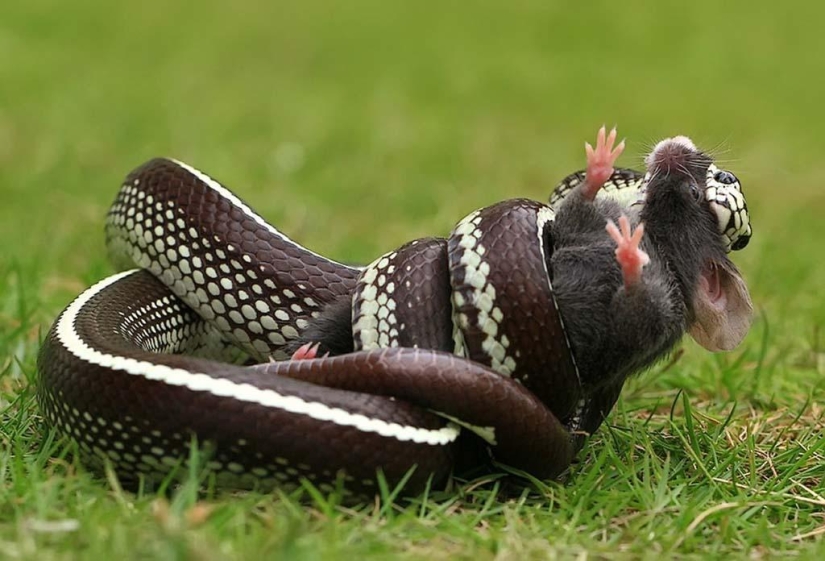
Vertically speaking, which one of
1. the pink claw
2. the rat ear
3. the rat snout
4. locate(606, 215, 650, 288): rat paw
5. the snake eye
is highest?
the rat snout

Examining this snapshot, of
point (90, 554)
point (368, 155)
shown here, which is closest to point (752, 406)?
point (90, 554)

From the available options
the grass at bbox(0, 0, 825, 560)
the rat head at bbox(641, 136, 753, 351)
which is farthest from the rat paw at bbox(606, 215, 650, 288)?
the grass at bbox(0, 0, 825, 560)

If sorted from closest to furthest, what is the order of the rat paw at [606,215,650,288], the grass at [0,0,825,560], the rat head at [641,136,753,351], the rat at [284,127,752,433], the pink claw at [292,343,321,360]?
the grass at [0,0,825,560] → the rat paw at [606,215,650,288] → the rat at [284,127,752,433] → the pink claw at [292,343,321,360] → the rat head at [641,136,753,351]

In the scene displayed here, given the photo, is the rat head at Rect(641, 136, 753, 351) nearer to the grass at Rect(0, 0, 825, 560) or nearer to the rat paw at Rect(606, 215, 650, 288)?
the grass at Rect(0, 0, 825, 560)

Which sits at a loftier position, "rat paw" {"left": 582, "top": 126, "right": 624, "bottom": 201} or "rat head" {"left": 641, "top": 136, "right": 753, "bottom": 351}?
"rat paw" {"left": 582, "top": 126, "right": 624, "bottom": 201}

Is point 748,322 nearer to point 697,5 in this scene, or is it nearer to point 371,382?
point 371,382
